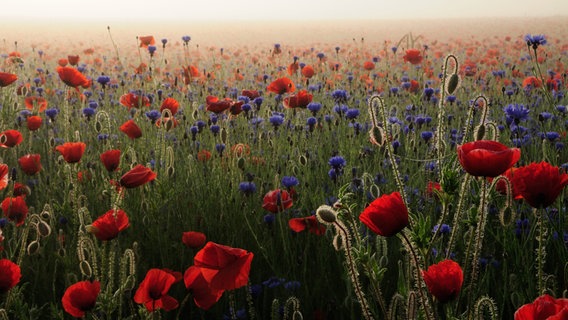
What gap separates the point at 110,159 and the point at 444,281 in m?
1.55

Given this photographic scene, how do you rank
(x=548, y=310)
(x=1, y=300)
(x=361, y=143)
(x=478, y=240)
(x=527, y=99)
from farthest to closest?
(x=527, y=99), (x=361, y=143), (x=1, y=300), (x=478, y=240), (x=548, y=310)

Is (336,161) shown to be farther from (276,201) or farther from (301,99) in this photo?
(301,99)

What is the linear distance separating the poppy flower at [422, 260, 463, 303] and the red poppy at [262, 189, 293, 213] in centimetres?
114

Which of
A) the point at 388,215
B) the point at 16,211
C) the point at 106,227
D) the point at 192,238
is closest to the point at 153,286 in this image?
the point at 106,227

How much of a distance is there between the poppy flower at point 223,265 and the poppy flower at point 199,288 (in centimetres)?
19

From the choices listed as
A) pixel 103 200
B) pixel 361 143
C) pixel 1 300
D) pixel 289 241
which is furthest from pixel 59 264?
pixel 361 143

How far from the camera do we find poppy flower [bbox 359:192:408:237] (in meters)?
1.14

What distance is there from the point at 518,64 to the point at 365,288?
25.9ft

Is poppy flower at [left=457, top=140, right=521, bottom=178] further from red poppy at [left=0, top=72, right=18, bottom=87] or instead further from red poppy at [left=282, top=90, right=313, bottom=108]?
red poppy at [left=0, top=72, right=18, bottom=87]

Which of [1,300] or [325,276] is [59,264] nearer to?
[1,300]

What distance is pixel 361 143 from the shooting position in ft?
13.8

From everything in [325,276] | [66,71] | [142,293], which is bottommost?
[325,276]

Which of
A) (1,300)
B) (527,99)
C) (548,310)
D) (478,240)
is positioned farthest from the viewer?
(527,99)

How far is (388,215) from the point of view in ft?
3.74
